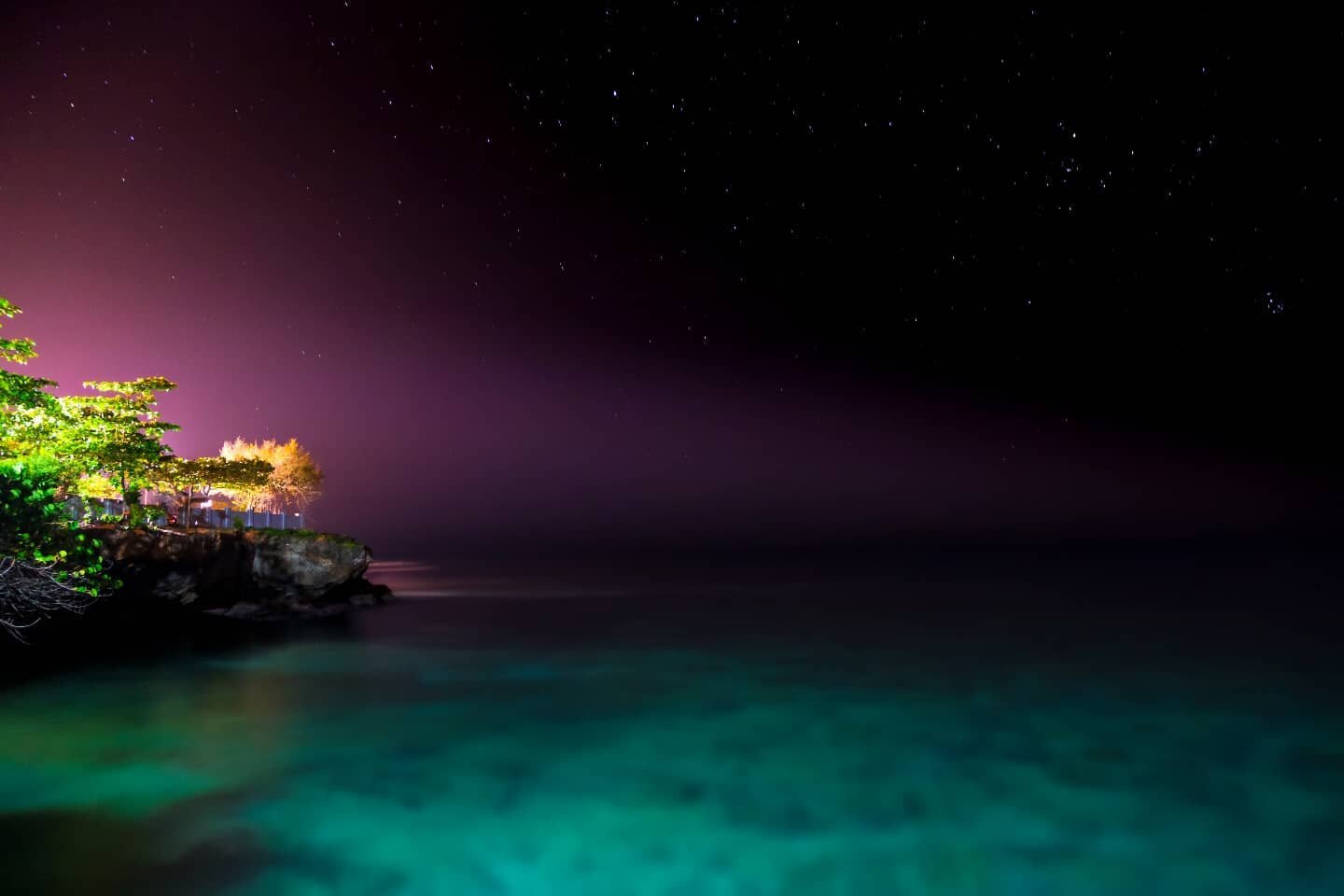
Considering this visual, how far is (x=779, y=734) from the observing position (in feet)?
53.3

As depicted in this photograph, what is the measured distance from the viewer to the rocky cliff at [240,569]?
91.9 feet

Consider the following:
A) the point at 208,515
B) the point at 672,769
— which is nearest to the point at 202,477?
the point at 208,515

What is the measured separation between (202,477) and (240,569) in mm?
8078

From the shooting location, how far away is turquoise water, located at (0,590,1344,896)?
30.9 ft

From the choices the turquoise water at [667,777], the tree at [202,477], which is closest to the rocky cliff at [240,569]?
the tree at [202,477]

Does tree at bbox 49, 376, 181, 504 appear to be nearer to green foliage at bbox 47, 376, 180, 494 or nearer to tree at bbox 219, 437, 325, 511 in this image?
green foliage at bbox 47, 376, 180, 494

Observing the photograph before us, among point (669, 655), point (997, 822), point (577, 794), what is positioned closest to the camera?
point (997, 822)

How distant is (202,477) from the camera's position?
38.9 meters

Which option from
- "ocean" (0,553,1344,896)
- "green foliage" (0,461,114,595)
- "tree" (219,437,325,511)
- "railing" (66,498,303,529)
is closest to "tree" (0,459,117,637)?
"green foliage" (0,461,114,595)

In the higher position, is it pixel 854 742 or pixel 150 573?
pixel 150 573

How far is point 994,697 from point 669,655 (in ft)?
38.3

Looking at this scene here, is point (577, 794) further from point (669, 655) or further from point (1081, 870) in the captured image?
point (669, 655)

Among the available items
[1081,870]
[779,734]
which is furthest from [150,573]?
[1081,870]

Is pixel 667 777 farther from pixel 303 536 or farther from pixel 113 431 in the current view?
pixel 303 536
